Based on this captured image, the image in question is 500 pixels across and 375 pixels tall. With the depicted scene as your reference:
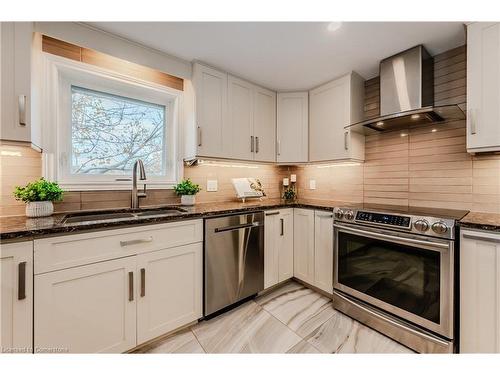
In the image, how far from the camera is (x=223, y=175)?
8.27 ft

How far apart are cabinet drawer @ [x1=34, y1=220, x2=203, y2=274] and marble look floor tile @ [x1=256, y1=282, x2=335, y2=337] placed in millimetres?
1018

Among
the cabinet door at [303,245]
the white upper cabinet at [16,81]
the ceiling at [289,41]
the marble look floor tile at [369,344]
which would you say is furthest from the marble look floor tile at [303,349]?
the ceiling at [289,41]

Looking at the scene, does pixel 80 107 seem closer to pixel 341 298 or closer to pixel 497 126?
pixel 341 298

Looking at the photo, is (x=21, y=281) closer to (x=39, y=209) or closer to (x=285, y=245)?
(x=39, y=209)

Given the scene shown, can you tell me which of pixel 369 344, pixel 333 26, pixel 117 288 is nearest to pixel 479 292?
pixel 369 344

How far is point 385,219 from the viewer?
161 centimetres

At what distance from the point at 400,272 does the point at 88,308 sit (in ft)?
6.78

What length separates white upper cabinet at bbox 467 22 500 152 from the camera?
Result: 56.5 inches

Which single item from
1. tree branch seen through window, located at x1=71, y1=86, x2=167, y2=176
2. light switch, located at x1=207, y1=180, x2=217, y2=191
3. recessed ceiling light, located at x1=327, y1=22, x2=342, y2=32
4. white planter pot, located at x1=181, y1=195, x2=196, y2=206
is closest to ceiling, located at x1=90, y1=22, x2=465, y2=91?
recessed ceiling light, located at x1=327, y1=22, x2=342, y2=32

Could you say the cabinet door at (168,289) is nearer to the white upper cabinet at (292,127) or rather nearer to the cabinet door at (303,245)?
the cabinet door at (303,245)

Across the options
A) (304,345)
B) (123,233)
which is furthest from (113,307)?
(304,345)

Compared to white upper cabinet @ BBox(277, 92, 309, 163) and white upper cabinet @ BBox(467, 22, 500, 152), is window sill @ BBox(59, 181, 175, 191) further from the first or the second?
white upper cabinet @ BBox(467, 22, 500, 152)

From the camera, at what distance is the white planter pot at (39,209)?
4.57 feet

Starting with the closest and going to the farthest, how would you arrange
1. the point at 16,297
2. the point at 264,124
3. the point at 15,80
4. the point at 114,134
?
the point at 16,297 < the point at 15,80 < the point at 114,134 < the point at 264,124
